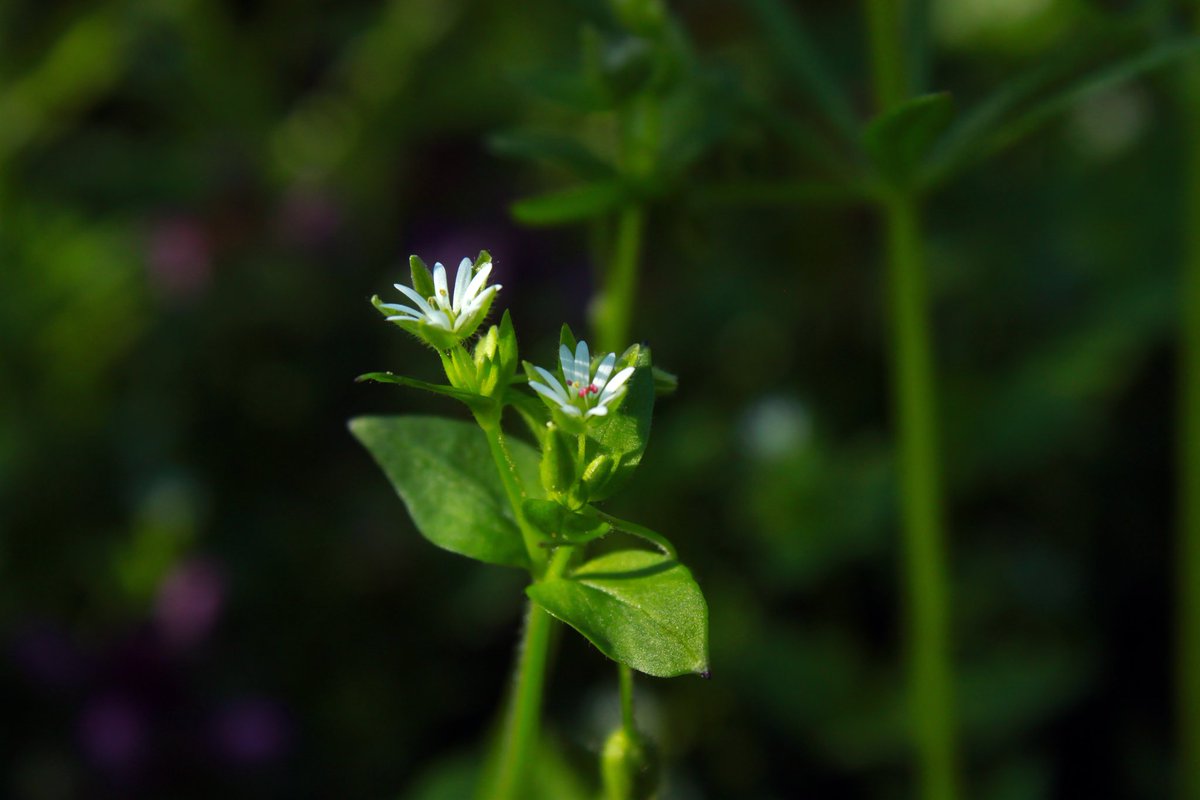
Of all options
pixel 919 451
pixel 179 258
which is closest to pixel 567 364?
pixel 919 451

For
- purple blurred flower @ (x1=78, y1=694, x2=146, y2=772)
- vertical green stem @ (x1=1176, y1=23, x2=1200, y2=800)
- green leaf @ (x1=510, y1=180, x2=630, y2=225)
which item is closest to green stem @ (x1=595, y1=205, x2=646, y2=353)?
green leaf @ (x1=510, y1=180, x2=630, y2=225)

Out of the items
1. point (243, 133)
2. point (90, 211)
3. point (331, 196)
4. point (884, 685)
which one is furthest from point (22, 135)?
point (884, 685)

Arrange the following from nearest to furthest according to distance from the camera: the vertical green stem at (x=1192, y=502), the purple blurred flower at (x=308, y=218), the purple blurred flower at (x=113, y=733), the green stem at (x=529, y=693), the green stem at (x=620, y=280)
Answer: the green stem at (x=529, y=693) → the green stem at (x=620, y=280) → the vertical green stem at (x=1192, y=502) → the purple blurred flower at (x=113, y=733) → the purple blurred flower at (x=308, y=218)

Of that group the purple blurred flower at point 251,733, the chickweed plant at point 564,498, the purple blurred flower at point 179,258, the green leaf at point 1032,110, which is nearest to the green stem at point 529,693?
the chickweed plant at point 564,498

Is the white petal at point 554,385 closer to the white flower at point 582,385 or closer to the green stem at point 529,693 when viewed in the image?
the white flower at point 582,385

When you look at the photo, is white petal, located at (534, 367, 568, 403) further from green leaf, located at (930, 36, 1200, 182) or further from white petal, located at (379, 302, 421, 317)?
green leaf, located at (930, 36, 1200, 182)

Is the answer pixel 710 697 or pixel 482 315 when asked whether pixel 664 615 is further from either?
pixel 710 697
